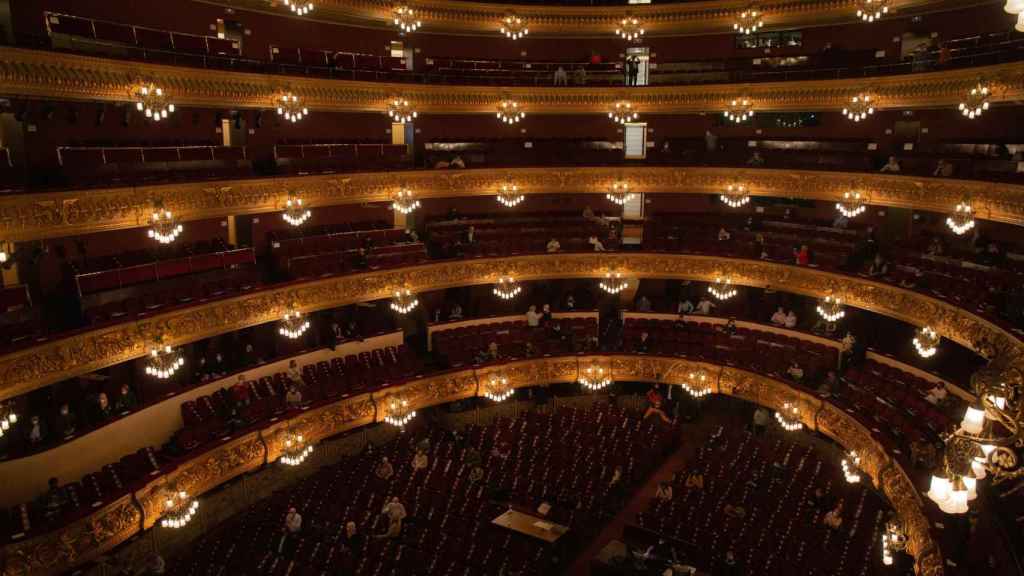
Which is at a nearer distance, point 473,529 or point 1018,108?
point 473,529

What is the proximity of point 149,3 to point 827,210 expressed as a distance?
2348 centimetres

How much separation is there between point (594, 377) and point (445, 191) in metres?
8.53

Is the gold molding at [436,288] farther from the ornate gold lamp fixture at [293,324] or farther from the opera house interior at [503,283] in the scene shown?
the ornate gold lamp fixture at [293,324]

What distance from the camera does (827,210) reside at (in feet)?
84.3

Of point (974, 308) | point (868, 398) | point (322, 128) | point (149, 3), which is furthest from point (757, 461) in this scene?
point (149, 3)

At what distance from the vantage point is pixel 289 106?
20.4m

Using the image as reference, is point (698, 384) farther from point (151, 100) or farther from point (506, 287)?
point (151, 100)

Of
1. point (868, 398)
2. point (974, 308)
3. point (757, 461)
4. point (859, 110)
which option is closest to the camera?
point (974, 308)

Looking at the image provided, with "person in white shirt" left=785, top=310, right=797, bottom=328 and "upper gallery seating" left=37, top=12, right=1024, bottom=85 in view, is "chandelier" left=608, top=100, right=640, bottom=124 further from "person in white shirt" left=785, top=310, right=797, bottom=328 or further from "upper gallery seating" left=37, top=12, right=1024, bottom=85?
"person in white shirt" left=785, top=310, right=797, bottom=328

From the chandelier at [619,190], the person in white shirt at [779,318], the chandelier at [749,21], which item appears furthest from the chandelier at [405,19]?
the person in white shirt at [779,318]

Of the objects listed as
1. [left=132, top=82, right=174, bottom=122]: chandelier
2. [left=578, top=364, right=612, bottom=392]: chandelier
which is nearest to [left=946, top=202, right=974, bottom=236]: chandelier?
[left=578, top=364, right=612, bottom=392]: chandelier

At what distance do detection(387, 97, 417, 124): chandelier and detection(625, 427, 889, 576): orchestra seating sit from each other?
48.9ft

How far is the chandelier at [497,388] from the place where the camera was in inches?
909

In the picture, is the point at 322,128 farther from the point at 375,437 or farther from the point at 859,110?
the point at 859,110
